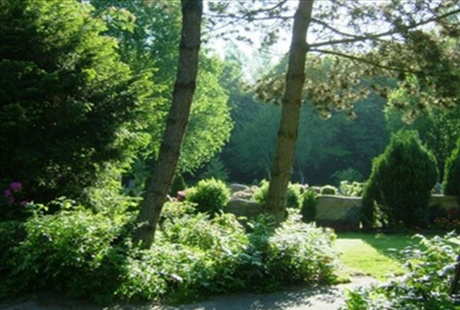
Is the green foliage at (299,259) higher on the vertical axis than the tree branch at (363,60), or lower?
lower

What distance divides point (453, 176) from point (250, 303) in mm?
10519

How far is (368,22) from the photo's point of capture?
833 cm

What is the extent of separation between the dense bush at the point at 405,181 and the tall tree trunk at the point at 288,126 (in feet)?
19.1

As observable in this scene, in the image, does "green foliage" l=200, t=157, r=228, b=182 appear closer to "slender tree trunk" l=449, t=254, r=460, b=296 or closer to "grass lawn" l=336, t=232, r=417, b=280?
"grass lawn" l=336, t=232, r=417, b=280

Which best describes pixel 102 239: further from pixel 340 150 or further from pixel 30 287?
pixel 340 150

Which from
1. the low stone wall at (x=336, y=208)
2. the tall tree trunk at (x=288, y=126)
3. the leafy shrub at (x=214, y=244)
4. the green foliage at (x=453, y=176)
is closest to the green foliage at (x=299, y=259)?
the leafy shrub at (x=214, y=244)

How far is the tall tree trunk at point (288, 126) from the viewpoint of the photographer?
848 centimetres

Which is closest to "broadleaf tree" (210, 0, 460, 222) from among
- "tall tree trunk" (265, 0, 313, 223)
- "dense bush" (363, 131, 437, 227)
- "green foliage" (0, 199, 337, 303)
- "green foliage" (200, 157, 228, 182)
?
"tall tree trunk" (265, 0, 313, 223)

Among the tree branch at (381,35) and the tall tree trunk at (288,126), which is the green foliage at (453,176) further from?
the tall tree trunk at (288,126)

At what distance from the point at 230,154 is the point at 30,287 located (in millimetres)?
40680

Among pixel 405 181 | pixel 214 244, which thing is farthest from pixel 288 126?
pixel 405 181

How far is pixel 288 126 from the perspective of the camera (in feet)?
27.8

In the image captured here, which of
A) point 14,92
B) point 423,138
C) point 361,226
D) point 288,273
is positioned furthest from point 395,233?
point 423,138

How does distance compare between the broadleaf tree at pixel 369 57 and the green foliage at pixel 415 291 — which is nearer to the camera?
the green foliage at pixel 415 291
